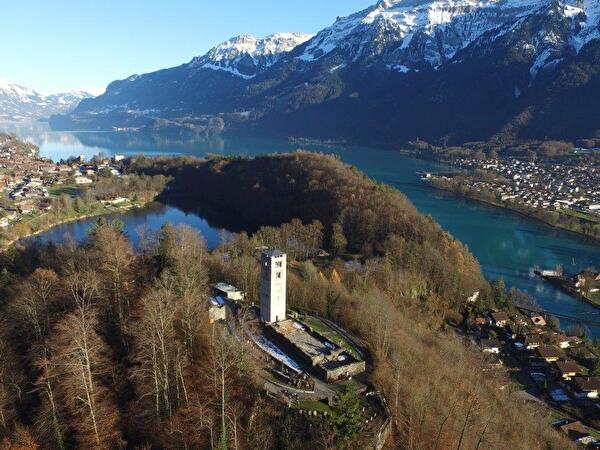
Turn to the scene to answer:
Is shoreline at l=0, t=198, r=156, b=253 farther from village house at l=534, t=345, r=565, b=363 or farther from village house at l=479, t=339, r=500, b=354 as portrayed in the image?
village house at l=534, t=345, r=565, b=363

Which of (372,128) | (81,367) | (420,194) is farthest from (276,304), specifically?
(372,128)

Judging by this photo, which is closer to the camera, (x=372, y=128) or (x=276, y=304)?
(x=276, y=304)

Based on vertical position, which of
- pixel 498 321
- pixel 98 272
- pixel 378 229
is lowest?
pixel 498 321

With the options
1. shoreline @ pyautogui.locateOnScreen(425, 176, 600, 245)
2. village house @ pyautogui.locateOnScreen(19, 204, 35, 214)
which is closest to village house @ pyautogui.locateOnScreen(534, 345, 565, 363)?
shoreline @ pyautogui.locateOnScreen(425, 176, 600, 245)

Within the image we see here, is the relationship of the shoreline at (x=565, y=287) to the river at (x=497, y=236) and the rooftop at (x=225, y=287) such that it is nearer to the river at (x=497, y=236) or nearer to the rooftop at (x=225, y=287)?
the river at (x=497, y=236)

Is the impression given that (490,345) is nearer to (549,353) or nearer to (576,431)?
(549,353)

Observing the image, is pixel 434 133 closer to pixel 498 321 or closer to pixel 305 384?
pixel 498 321
